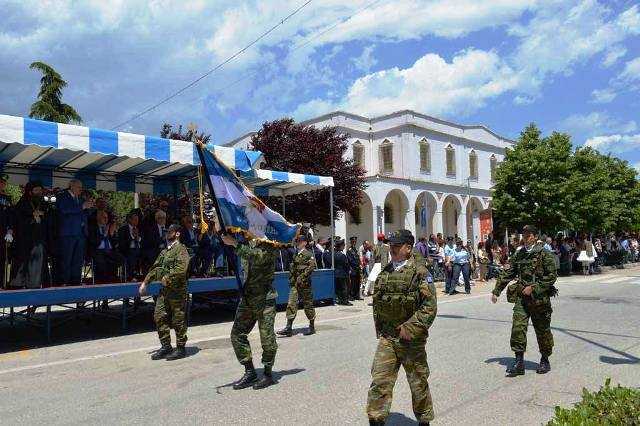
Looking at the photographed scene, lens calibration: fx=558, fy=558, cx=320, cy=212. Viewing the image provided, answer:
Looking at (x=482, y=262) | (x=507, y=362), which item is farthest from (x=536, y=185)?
(x=507, y=362)

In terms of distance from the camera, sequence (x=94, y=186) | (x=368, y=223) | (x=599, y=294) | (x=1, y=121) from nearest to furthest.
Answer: (x=1, y=121)
(x=94, y=186)
(x=599, y=294)
(x=368, y=223)

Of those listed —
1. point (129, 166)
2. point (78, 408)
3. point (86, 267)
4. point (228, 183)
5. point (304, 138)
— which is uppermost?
point (304, 138)

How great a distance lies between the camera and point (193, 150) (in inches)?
449

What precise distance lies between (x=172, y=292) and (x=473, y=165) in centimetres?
3939

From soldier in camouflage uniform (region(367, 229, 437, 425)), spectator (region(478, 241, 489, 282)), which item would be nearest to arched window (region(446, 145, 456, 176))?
spectator (region(478, 241, 489, 282))

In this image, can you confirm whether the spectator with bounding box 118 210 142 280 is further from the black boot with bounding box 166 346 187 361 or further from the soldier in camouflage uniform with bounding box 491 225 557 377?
the soldier in camouflage uniform with bounding box 491 225 557 377

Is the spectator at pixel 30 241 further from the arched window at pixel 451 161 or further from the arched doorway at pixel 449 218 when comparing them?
the arched doorway at pixel 449 218

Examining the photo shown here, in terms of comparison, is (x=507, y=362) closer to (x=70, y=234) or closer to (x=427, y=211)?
(x=70, y=234)

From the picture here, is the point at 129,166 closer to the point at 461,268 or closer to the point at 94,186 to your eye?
the point at 94,186

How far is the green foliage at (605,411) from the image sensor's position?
121 inches

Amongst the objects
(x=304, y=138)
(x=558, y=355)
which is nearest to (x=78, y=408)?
(x=558, y=355)

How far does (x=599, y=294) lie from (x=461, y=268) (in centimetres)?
409

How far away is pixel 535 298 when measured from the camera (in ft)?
22.2

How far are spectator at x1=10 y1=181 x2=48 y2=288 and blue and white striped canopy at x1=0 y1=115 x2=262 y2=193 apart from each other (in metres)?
0.98
